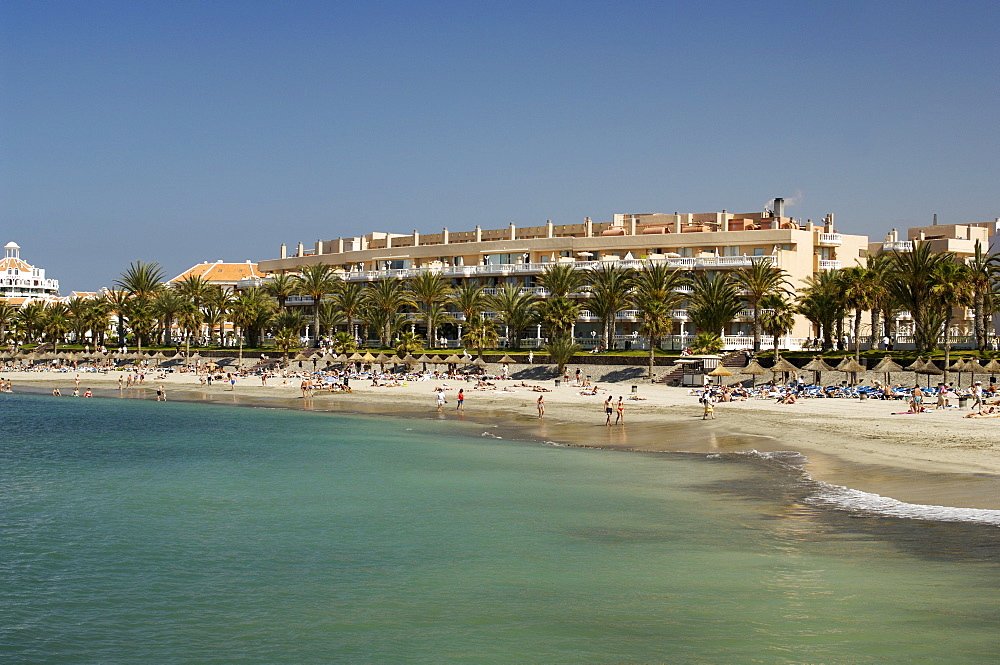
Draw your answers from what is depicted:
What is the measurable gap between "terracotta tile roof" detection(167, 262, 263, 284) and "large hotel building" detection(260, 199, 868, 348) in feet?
51.0

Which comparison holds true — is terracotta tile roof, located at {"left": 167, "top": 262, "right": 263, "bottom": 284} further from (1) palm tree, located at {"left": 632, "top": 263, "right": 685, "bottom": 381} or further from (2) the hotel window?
(1) palm tree, located at {"left": 632, "top": 263, "right": 685, "bottom": 381}

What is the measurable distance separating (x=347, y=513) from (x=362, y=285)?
2640 inches

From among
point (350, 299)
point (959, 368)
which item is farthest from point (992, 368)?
point (350, 299)

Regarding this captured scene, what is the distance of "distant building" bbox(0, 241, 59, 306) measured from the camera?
161 m

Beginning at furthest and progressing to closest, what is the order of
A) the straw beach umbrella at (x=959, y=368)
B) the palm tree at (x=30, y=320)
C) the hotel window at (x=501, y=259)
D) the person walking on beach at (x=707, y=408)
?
the palm tree at (x=30, y=320), the hotel window at (x=501, y=259), the straw beach umbrella at (x=959, y=368), the person walking on beach at (x=707, y=408)

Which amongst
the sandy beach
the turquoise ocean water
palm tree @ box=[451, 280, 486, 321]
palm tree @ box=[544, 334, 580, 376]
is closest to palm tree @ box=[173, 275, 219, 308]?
the sandy beach

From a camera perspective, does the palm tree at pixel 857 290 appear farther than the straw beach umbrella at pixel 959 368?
Yes

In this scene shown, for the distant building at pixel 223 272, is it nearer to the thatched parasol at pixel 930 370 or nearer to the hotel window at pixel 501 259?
the hotel window at pixel 501 259

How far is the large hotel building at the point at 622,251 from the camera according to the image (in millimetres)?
70875

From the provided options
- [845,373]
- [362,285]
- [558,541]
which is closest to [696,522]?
[558,541]

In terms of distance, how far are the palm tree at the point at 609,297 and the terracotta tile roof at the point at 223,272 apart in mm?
62483

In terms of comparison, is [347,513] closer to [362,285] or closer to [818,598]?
[818,598]

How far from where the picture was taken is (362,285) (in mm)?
87625

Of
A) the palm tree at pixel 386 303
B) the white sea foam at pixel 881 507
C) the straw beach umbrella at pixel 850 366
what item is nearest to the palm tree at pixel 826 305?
the straw beach umbrella at pixel 850 366
